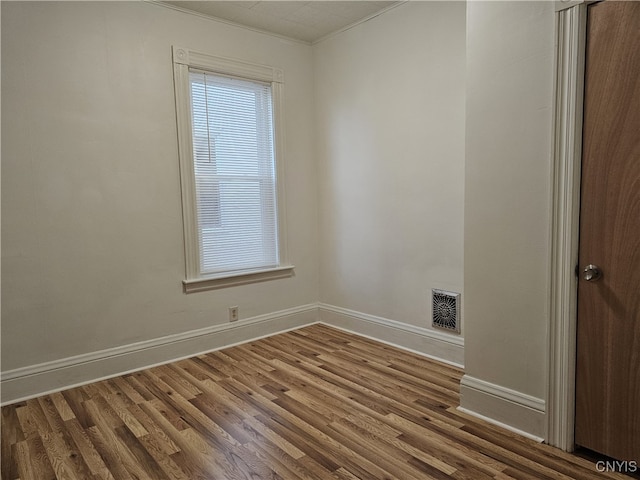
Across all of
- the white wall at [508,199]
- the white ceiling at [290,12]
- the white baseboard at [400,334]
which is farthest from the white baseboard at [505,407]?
the white ceiling at [290,12]

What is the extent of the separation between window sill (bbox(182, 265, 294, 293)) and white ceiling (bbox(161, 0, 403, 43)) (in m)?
2.15

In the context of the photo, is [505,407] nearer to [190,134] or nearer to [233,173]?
[233,173]

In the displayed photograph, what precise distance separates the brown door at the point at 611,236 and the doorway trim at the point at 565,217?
0.03 metres

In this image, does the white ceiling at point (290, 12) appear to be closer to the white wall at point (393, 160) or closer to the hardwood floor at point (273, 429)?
the white wall at point (393, 160)

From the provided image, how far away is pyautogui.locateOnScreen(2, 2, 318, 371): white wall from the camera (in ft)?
9.04

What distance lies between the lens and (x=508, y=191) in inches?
88.5

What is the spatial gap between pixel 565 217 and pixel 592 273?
282 millimetres

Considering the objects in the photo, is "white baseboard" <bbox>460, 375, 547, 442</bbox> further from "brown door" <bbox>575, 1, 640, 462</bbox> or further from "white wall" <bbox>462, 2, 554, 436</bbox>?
"brown door" <bbox>575, 1, 640, 462</bbox>

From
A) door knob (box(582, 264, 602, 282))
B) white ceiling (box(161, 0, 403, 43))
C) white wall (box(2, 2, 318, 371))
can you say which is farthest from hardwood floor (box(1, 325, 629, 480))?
white ceiling (box(161, 0, 403, 43))

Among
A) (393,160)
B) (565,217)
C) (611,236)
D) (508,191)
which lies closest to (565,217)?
(565,217)

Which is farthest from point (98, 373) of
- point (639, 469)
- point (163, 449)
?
A: point (639, 469)

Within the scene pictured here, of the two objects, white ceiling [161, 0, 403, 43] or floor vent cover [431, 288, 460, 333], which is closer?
floor vent cover [431, 288, 460, 333]

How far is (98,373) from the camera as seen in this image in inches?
122

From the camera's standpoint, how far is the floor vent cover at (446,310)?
10.3ft
